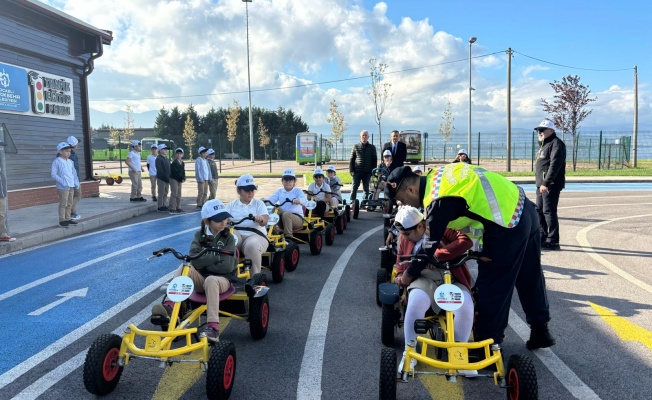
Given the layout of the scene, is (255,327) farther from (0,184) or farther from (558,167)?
(0,184)

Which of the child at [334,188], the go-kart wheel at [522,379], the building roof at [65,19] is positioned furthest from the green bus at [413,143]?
the go-kart wheel at [522,379]

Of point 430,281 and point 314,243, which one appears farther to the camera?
point 314,243

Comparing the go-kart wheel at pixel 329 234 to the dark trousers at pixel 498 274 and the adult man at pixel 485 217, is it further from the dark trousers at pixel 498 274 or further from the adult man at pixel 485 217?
the dark trousers at pixel 498 274

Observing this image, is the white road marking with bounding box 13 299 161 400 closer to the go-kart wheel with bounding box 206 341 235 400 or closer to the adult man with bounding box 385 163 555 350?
the go-kart wheel with bounding box 206 341 235 400

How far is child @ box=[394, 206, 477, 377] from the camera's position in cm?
348

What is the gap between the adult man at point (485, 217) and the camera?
10.9ft

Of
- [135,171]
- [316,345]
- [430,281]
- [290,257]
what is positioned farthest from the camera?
[135,171]

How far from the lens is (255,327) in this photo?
4.45m

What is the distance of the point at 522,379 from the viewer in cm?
302

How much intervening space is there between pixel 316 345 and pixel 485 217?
6.44ft

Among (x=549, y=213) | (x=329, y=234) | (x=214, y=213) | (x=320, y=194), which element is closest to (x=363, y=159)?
(x=320, y=194)

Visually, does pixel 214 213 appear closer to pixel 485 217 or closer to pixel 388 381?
pixel 388 381

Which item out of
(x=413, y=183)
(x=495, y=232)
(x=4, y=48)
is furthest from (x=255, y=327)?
(x=4, y=48)

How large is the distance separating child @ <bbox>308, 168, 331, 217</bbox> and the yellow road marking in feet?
17.8
